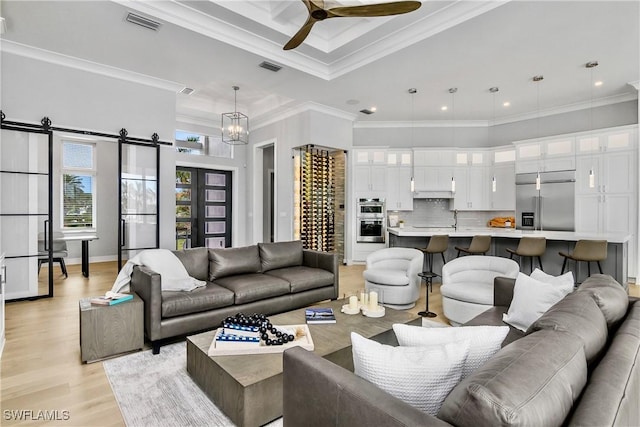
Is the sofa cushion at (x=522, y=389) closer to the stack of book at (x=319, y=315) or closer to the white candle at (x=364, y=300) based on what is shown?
the stack of book at (x=319, y=315)

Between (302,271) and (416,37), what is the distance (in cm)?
316

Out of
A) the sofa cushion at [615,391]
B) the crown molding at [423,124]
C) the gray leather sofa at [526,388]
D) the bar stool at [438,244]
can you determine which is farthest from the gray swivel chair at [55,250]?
the crown molding at [423,124]

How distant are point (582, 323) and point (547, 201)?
632cm

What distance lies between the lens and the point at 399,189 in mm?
7684

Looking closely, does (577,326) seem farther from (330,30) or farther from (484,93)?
(484,93)

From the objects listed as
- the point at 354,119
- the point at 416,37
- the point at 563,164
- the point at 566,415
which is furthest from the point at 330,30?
the point at 563,164

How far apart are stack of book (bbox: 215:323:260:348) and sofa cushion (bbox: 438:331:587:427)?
1.53 metres

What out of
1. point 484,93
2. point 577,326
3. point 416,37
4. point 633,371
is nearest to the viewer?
point 633,371

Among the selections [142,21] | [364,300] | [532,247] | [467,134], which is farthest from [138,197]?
[467,134]

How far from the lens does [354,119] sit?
741cm

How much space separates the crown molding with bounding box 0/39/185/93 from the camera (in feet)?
14.0

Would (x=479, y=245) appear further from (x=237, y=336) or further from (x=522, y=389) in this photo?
(x=522, y=389)

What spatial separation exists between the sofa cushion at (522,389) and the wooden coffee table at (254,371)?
3.99 ft

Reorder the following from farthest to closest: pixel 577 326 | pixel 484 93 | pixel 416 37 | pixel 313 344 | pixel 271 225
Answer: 1. pixel 271 225
2. pixel 484 93
3. pixel 416 37
4. pixel 313 344
5. pixel 577 326
